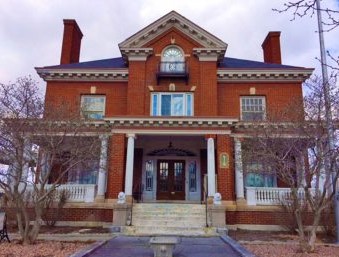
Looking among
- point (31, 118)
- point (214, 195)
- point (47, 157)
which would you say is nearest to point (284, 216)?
point (214, 195)

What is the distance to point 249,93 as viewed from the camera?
66.7 ft

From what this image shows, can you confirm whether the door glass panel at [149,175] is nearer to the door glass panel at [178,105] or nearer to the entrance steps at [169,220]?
the door glass panel at [178,105]

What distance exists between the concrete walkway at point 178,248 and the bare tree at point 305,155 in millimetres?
2399

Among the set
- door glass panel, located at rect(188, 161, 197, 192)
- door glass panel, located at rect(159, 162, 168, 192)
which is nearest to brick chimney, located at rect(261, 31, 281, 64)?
door glass panel, located at rect(188, 161, 197, 192)

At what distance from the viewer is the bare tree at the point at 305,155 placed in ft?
32.8

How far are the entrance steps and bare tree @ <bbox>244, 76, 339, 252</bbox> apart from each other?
3.64 meters

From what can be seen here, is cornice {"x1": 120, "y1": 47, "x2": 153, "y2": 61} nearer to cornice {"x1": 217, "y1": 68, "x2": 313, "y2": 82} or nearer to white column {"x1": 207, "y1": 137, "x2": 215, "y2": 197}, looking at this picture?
cornice {"x1": 217, "y1": 68, "x2": 313, "y2": 82}

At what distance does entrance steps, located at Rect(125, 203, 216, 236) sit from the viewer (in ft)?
47.6

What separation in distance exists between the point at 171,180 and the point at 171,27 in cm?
957

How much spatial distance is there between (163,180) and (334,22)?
16.8 metres

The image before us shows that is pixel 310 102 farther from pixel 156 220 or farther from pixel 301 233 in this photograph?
pixel 156 220

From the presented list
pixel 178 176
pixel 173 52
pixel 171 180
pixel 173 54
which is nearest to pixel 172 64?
pixel 173 54

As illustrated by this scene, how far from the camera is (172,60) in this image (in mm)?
20625

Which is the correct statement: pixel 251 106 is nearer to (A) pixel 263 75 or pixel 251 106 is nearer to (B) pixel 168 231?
(A) pixel 263 75
